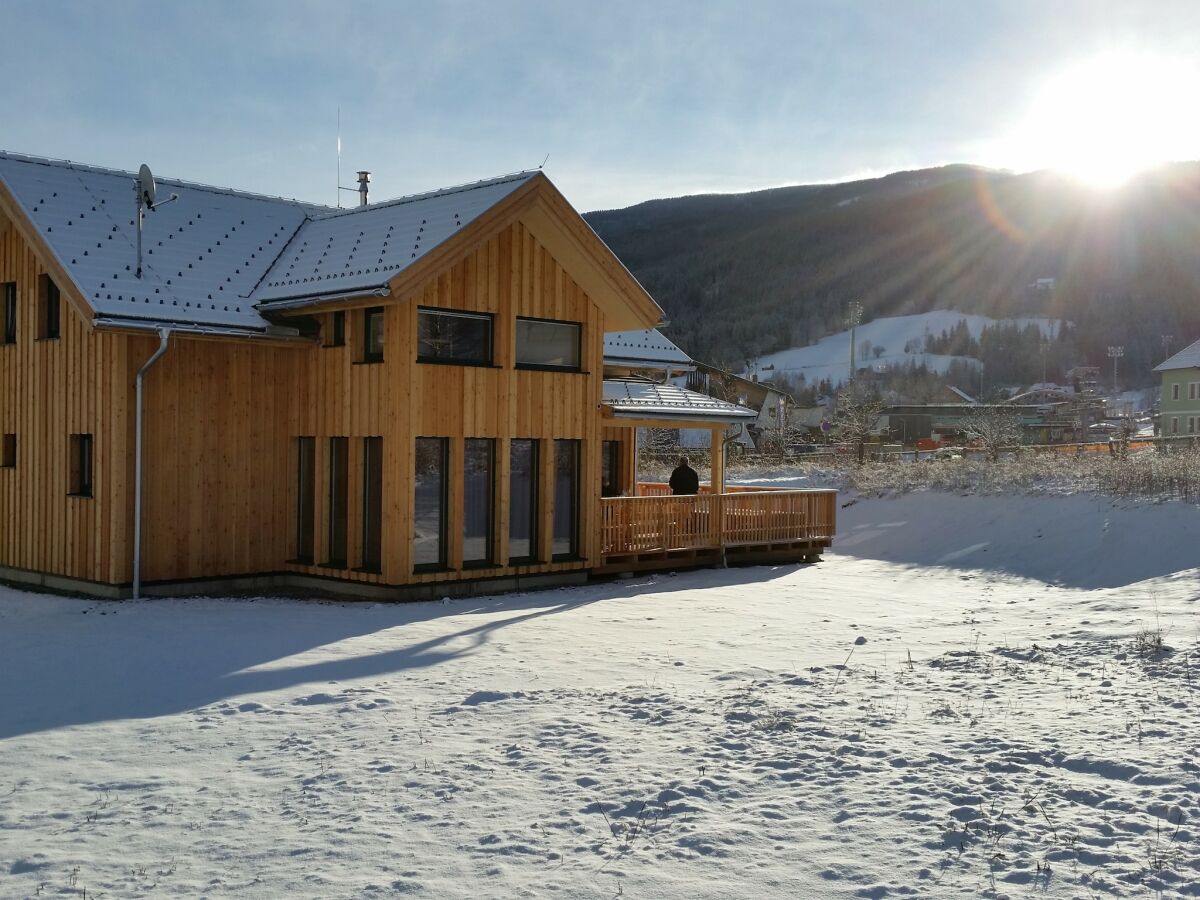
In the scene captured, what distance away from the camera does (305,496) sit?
1691 centimetres

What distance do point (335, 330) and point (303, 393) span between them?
3.78ft

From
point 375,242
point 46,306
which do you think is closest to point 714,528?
point 375,242

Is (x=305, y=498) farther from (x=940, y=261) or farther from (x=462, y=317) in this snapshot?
(x=940, y=261)

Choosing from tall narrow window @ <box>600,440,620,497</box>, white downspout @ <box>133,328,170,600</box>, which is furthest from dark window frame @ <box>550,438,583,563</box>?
white downspout @ <box>133,328,170,600</box>

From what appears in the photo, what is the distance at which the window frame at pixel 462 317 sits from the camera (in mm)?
15664

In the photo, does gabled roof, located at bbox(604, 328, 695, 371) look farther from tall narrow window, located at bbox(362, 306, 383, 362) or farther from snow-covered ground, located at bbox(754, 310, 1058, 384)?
snow-covered ground, located at bbox(754, 310, 1058, 384)

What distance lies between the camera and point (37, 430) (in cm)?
1658

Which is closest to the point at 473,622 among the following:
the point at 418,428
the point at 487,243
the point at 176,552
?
the point at 418,428

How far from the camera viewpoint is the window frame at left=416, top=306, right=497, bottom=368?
15664 mm

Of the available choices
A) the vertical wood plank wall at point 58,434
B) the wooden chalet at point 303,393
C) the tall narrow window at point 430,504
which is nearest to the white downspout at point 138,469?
the wooden chalet at point 303,393

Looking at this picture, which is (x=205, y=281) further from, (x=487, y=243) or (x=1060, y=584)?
(x=1060, y=584)

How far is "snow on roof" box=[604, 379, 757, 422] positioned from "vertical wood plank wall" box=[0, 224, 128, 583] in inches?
296

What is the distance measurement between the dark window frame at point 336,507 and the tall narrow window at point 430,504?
4.05ft

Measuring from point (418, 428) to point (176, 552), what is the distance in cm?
379
